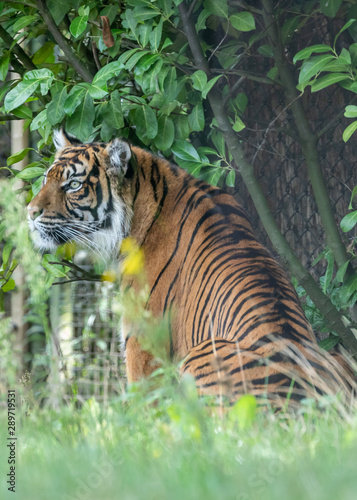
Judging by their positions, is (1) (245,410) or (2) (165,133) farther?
(2) (165,133)

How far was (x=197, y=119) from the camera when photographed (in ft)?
11.1

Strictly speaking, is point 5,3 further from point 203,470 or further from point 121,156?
point 203,470

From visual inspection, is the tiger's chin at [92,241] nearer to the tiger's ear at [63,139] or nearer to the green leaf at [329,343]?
the tiger's ear at [63,139]

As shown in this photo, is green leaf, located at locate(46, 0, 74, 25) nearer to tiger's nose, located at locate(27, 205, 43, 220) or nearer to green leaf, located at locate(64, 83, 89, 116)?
green leaf, located at locate(64, 83, 89, 116)

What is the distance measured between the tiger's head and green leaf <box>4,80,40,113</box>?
41 centimetres

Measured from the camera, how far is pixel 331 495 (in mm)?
1100

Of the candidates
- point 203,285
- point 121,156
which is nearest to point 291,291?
point 203,285

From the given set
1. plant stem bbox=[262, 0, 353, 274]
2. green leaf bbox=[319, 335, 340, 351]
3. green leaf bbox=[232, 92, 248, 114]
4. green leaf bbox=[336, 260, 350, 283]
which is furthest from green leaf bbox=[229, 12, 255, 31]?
green leaf bbox=[319, 335, 340, 351]

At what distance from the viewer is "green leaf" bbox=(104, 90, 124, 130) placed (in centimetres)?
337

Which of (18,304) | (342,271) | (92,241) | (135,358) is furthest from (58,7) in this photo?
(18,304)

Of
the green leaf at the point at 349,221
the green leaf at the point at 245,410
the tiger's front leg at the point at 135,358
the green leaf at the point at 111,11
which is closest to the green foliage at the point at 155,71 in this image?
the green leaf at the point at 111,11

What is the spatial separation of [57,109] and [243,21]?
1027mm

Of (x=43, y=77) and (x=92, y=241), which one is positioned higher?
(x=43, y=77)

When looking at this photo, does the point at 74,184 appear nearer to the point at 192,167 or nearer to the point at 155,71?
the point at 192,167
